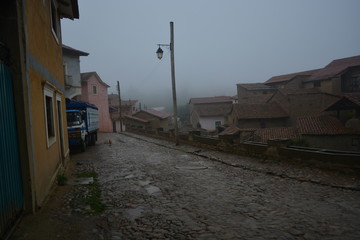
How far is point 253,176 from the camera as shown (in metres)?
8.16

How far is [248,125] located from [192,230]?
3586 centimetres

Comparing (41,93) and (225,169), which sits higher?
(41,93)

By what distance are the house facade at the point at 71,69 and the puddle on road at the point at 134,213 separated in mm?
26541

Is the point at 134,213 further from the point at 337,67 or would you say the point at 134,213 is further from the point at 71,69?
the point at 337,67

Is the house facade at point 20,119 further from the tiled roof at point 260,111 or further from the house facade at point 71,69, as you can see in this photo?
the tiled roof at point 260,111

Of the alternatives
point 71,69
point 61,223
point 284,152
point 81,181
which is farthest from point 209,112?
point 61,223

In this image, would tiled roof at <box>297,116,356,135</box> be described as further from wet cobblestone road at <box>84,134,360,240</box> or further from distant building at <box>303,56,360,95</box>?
wet cobblestone road at <box>84,134,360,240</box>

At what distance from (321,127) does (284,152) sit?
18615 mm

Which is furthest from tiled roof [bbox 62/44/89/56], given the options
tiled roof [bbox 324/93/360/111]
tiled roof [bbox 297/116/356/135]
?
tiled roof [bbox 324/93/360/111]

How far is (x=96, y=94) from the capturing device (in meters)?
41.6

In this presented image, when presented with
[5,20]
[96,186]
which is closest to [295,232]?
[96,186]

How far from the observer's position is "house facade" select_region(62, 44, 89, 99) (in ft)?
96.7

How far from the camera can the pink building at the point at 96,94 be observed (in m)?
40.3

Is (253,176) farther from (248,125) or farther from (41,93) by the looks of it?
(248,125)
